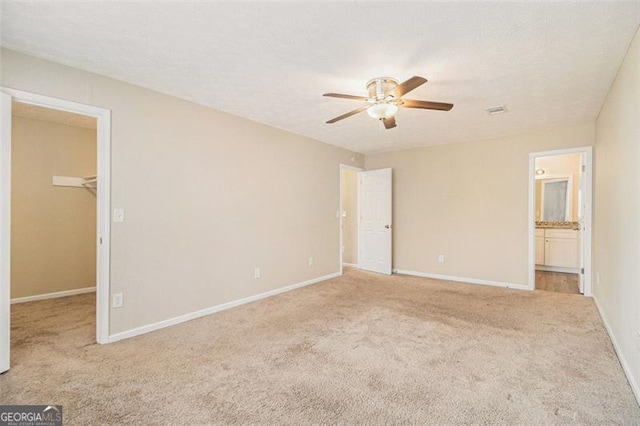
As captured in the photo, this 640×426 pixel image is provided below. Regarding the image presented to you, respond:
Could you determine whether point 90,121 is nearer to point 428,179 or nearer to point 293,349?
point 293,349

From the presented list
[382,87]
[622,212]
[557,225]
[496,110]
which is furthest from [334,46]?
[557,225]

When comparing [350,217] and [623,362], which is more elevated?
[350,217]

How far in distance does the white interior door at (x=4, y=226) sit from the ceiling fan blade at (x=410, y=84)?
290cm

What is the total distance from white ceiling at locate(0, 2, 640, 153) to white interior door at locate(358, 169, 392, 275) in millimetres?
2620

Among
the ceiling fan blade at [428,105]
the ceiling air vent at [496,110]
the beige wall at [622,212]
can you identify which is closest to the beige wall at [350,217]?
the ceiling air vent at [496,110]

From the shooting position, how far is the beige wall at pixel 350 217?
6.54 metres

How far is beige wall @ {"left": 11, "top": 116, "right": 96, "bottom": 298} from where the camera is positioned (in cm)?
407

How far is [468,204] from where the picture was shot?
5203 millimetres

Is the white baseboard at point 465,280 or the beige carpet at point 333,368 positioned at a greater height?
the white baseboard at point 465,280

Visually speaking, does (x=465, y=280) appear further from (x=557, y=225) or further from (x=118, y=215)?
(x=118, y=215)

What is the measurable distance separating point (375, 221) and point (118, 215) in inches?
170

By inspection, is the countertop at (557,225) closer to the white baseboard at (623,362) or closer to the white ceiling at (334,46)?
the white baseboard at (623,362)

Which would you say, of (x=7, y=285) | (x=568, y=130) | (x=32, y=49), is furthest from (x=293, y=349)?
(x=568, y=130)

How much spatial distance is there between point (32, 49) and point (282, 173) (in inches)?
111
